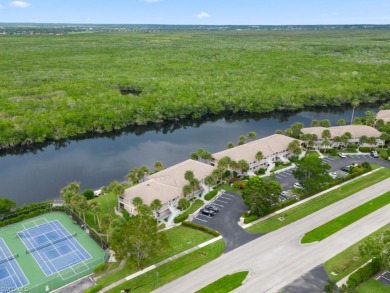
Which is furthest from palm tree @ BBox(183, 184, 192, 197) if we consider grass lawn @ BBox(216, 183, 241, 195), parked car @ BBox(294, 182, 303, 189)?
parked car @ BBox(294, 182, 303, 189)

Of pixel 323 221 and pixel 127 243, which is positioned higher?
pixel 127 243

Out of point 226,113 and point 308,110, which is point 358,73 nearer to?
point 308,110

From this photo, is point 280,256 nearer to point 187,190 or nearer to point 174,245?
point 174,245

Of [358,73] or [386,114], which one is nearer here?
[386,114]

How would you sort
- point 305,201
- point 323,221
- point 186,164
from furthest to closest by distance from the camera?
point 186,164 → point 305,201 → point 323,221

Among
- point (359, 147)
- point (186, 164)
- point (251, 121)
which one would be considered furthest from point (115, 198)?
point (251, 121)
